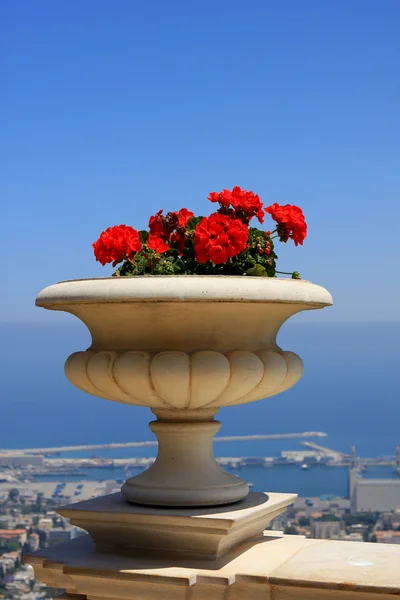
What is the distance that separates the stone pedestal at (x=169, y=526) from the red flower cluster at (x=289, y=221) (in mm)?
1064

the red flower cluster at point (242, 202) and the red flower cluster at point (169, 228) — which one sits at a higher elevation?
the red flower cluster at point (242, 202)

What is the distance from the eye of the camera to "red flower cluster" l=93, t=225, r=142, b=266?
3.46 m

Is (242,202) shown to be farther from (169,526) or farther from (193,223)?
(169,526)

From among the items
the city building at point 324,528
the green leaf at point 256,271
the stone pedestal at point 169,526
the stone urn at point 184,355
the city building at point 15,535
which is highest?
the green leaf at point 256,271

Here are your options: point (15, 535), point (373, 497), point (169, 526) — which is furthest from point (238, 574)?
point (373, 497)

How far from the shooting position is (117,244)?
3461 millimetres

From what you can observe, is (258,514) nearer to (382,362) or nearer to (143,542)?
(143,542)

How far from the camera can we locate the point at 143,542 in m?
3.29

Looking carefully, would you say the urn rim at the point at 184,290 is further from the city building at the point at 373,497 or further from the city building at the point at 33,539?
the city building at the point at 373,497

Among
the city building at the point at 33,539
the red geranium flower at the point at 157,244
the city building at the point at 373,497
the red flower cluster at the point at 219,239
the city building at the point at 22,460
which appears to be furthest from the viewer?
the city building at the point at 22,460

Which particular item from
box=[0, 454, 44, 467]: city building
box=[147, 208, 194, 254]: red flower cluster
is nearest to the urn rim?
box=[147, 208, 194, 254]: red flower cluster

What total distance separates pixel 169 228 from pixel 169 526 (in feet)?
3.76

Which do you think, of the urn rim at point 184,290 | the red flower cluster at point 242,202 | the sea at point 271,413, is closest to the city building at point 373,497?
the sea at point 271,413

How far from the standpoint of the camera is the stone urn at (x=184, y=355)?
304 centimetres
